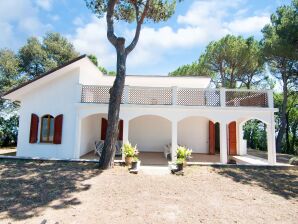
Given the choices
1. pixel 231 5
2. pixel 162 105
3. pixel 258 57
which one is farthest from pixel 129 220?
pixel 258 57

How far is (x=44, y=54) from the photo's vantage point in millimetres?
23375

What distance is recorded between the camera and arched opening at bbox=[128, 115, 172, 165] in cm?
1586

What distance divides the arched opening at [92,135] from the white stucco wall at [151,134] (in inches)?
49.4

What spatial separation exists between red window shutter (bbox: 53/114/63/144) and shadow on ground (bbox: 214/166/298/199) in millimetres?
8436

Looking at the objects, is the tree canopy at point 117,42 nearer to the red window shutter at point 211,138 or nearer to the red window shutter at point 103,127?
the red window shutter at point 103,127

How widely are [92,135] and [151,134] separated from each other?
14.0 feet

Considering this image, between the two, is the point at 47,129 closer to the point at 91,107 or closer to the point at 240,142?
the point at 91,107

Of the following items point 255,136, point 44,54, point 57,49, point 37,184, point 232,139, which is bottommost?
point 37,184

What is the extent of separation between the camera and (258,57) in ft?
68.6

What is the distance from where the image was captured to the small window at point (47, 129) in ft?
40.9

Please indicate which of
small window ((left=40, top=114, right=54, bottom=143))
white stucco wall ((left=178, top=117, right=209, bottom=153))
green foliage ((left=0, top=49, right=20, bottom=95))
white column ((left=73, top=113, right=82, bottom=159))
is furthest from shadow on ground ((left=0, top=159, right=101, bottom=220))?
green foliage ((left=0, top=49, right=20, bottom=95))

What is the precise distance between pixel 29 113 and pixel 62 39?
51.0 feet

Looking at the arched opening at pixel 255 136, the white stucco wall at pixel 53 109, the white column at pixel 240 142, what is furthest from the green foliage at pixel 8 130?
the arched opening at pixel 255 136

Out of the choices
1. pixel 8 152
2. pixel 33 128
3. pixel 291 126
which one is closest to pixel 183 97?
pixel 33 128
